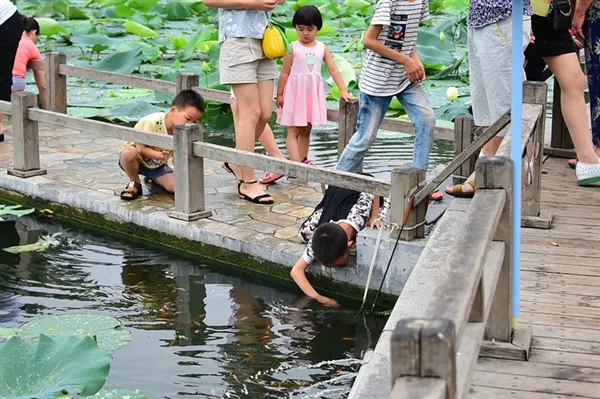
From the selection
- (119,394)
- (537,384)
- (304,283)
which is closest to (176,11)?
(304,283)

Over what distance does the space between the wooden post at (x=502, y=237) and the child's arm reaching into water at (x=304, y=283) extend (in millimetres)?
2010

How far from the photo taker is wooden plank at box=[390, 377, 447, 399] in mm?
2221

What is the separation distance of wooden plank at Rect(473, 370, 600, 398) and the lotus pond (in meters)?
4.73

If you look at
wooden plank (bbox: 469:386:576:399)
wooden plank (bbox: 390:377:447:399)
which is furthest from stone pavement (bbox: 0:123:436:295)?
wooden plank (bbox: 390:377:447:399)

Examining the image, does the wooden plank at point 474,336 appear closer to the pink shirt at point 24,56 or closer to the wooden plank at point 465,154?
the wooden plank at point 465,154

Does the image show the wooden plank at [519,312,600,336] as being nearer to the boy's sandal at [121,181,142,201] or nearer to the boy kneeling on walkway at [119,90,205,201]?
the boy kneeling on walkway at [119,90,205,201]

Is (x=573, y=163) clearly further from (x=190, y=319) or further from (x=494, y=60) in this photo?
(x=190, y=319)

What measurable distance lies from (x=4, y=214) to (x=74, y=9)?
11.0 meters

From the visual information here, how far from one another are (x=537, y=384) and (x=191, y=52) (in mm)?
10306

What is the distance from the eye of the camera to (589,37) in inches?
222

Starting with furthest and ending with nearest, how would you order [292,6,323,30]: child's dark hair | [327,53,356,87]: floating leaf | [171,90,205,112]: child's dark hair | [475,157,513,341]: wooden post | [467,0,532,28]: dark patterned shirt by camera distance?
[327,53,356,87]: floating leaf, [292,6,323,30]: child's dark hair, [171,90,205,112]: child's dark hair, [467,0,532,28]: dark patterned shirt, [475,157,513,341]: wooden post

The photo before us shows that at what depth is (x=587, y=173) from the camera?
18.3 feet

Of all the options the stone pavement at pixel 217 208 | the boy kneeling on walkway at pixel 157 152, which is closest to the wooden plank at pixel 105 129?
the boy kneeling on walkway at pixel 157 152

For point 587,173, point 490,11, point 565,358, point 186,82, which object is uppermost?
point 490,11
